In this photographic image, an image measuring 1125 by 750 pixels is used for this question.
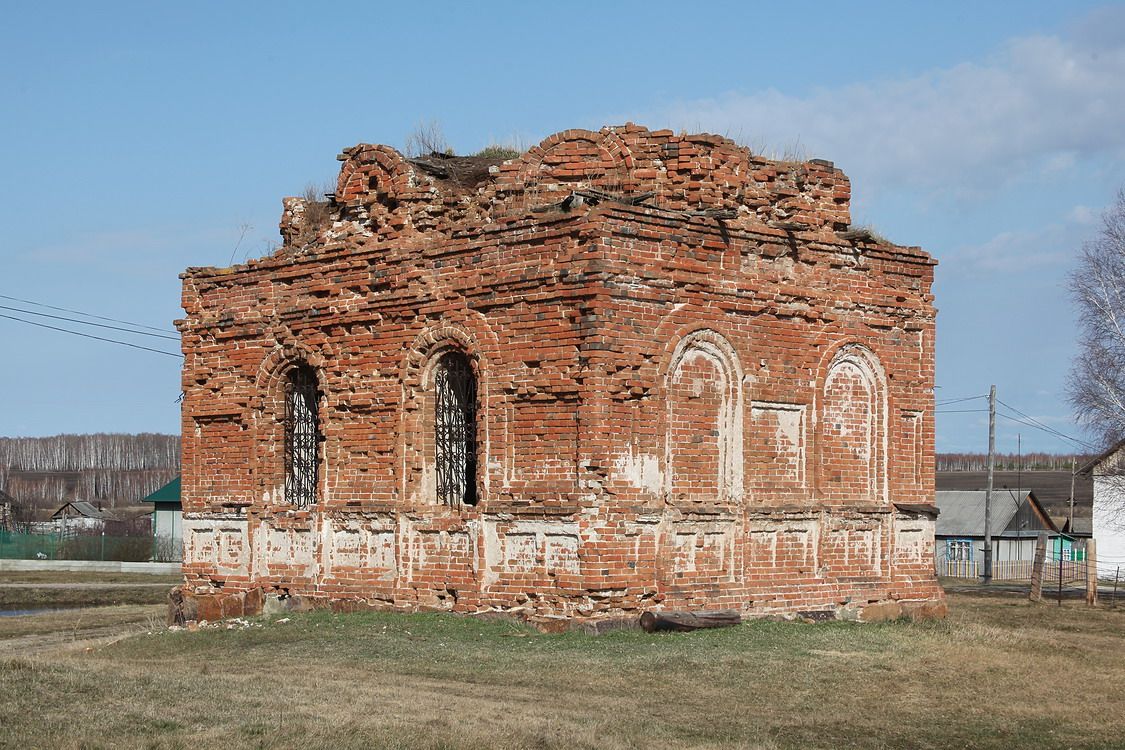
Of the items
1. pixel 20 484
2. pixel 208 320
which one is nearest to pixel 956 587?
pixel 208 320

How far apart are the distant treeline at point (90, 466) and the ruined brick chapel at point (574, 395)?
272ft

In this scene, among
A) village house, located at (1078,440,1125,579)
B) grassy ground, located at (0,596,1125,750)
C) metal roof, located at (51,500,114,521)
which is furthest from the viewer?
metal roof, located at (51,500,114,521)

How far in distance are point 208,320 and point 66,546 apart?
1245 inches

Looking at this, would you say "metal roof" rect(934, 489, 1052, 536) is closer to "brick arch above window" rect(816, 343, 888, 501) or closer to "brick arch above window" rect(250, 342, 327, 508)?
"brick arch above window" rect(816, 343, 888, 501)

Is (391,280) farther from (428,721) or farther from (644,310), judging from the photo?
(428,721)

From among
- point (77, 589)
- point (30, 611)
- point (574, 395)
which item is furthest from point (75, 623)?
point (77, 589)

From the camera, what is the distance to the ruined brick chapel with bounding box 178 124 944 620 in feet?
48.7

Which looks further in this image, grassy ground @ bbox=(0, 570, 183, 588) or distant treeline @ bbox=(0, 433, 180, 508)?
distant treeline @ bbox=(0, 433, 180, 508)

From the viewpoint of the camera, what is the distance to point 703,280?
15.5 metres

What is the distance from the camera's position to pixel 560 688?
1161 centimetres

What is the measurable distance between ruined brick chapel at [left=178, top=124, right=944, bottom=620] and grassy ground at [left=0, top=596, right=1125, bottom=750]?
0.90 meters

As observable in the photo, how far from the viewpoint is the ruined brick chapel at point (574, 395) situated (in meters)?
14.8

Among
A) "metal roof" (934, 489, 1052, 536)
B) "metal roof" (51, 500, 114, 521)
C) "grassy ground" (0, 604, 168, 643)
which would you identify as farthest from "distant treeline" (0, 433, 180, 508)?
"grassy ground" (0, 604, 168, 643)

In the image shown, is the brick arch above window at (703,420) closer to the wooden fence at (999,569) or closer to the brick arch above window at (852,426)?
the brick arch above window at (852,426)
